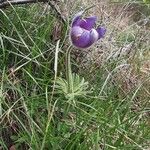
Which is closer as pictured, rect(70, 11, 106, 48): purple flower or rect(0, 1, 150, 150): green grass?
rect(70, 11, 106, 48): purple flower

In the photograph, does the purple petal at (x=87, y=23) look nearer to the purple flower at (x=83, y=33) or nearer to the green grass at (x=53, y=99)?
the purple flower at (x=83, y=33)

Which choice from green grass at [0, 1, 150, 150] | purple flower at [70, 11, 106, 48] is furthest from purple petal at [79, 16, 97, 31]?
green grass at [0, 1, 150, 150]

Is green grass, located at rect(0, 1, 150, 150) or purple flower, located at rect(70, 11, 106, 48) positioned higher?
purple flower, located at rect(70, 11, 106, 48)

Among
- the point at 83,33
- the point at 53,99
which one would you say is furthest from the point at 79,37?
the point at 53,99

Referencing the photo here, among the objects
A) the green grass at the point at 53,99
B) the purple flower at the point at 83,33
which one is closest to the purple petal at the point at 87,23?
the purple flower at the point at 83,33

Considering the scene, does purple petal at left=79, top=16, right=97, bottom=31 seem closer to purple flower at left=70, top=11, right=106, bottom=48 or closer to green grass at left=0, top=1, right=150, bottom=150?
purple flower at left=70, top=11, right=106, bottom=48

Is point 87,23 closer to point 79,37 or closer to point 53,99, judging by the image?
point 79,37
